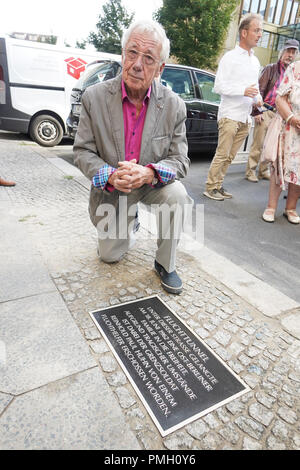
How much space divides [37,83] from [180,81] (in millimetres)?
3367

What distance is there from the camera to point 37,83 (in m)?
6.67

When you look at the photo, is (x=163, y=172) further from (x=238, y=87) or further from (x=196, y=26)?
(x=196, y=26)

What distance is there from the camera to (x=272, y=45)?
81.0 feet

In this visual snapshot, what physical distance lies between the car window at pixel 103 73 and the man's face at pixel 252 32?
2.44 metres

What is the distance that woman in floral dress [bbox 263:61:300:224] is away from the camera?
301cm

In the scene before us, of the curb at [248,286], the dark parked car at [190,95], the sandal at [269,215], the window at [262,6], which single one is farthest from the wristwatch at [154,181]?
the window at [262,6]

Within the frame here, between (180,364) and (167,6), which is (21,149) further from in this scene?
(167,6)

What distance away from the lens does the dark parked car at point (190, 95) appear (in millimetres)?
5434

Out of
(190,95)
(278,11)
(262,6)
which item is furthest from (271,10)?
(190,95)

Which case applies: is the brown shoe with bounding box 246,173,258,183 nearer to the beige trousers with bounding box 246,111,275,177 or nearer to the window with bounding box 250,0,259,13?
the beige trousers with bounding box 246,111,275,177

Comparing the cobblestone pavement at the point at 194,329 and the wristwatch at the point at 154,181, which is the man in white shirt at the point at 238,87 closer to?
the cobblestone pavement at the point at 194,329

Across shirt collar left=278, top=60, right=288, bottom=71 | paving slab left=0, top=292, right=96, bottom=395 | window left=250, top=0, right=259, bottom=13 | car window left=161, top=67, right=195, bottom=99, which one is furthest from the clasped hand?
window left=250, top=0, right=259, bottom=13

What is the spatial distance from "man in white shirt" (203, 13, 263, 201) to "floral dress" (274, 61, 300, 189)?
62 cm

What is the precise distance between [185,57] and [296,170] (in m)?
19.0
